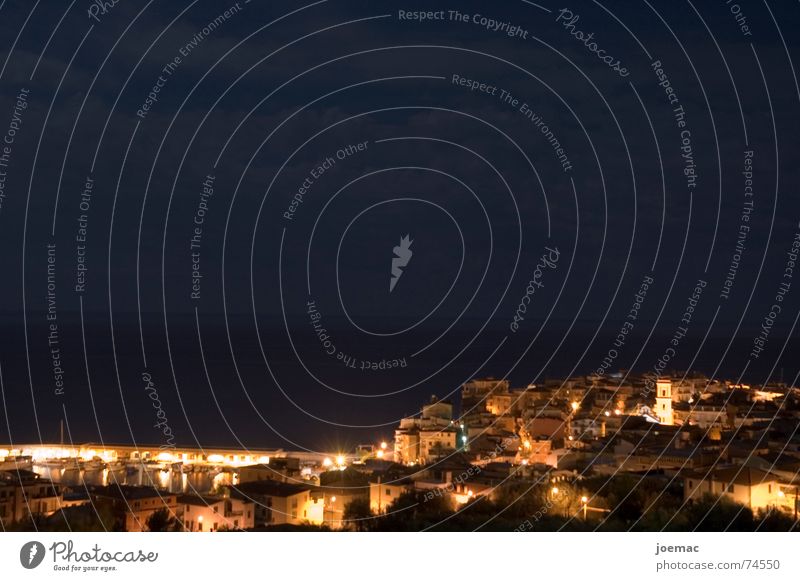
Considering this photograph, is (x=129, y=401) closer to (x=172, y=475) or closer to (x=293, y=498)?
(x=172, y=475)

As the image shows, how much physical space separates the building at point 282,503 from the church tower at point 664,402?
8.08 meters

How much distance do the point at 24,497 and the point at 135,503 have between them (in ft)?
3.26

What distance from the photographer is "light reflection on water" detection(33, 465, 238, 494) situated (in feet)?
36.0

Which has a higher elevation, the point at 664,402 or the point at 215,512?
the point at 664,402

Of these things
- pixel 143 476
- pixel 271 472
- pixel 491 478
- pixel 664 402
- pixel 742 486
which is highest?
pixel 664 402

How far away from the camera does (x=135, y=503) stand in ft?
25.2

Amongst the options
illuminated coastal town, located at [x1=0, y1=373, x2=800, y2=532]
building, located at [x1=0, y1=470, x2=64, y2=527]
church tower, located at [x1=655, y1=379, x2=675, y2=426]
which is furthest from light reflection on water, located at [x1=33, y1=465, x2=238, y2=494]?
church tower, located at [x1=655, y1=379, x2=675, y2=426]

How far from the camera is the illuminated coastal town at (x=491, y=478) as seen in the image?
→ 6.18 meters

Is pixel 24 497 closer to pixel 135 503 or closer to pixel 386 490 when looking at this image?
pixel 135 503

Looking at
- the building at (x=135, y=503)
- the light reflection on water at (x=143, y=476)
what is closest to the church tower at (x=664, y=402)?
the light reflection on water at (x=143, y=476)

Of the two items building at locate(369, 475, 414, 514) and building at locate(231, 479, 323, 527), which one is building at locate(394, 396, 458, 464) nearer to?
building at locate(369, 475, 414, 514)

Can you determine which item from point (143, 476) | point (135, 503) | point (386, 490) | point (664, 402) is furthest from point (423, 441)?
point (135, 503)

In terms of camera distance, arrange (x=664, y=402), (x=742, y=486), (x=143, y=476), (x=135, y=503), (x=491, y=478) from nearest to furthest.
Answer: (x=742, y=486), (x=135, y=503), (x=491, y=478), (x=143, y=476), (x=664, y=402)

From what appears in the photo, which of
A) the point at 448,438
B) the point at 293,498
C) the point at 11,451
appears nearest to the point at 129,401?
the point at 11,451
